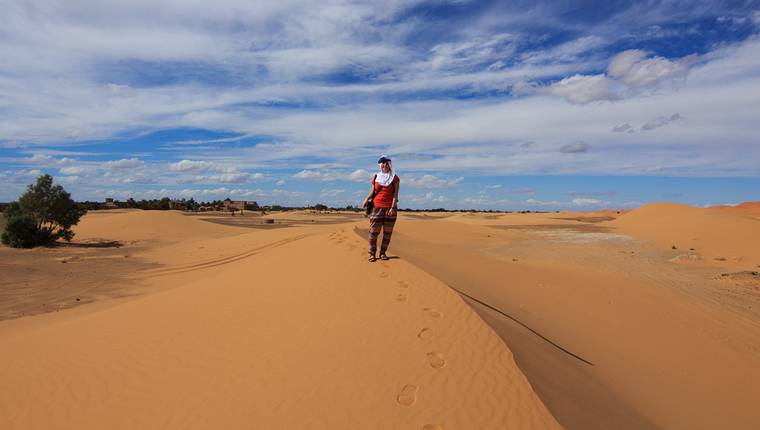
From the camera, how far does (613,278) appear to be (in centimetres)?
1129

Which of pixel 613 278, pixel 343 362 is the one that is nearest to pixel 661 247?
pixel 613 278

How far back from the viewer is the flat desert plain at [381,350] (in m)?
3.96

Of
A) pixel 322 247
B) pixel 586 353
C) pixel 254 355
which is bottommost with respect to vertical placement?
pixel 586 353

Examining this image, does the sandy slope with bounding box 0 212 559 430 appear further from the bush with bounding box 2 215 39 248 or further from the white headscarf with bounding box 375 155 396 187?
the bush with bounding box 2 215 39 248

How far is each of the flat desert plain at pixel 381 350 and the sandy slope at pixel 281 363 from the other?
22mm

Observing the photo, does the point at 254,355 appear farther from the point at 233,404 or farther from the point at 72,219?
the point at 72,219

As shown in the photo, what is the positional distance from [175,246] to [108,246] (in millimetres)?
3195

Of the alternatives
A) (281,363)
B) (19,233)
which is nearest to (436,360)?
(281,363)

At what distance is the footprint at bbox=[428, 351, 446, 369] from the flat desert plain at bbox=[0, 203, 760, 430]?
2 cm

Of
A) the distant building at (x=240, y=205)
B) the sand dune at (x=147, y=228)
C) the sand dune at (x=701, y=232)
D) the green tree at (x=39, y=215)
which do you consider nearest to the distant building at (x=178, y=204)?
→ the distant building at (x=240, y=205)

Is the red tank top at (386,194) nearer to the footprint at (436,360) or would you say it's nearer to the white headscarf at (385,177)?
the white headscarf at (385,177)

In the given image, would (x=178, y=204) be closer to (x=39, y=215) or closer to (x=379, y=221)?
(x=39, y=215)

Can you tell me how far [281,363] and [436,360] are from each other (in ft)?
5.69

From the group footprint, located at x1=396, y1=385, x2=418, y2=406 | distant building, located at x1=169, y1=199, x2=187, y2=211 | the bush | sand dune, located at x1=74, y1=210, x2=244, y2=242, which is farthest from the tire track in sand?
distant building, located at x1=169, y1=199, x2=187, y2=211
